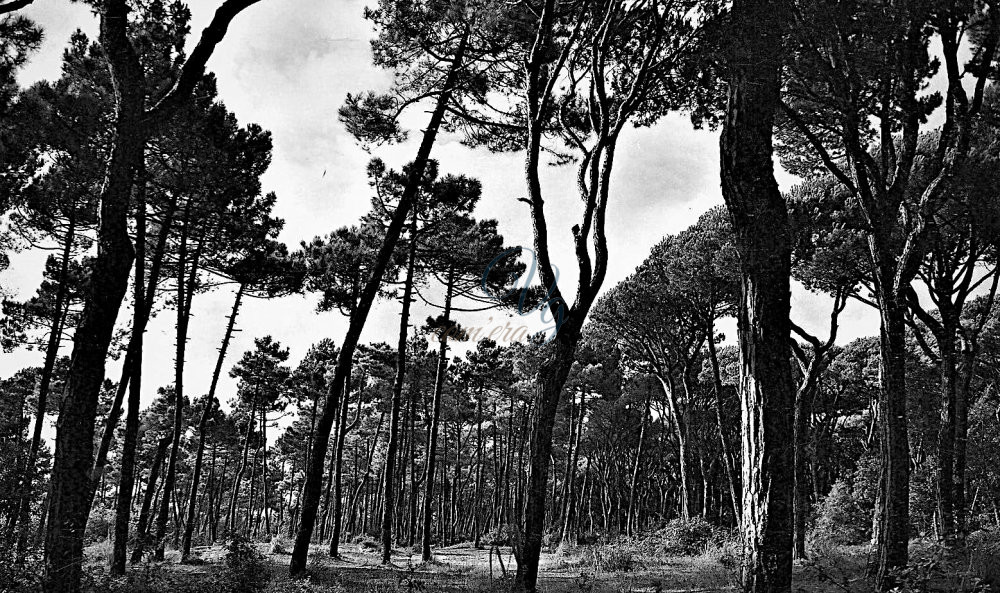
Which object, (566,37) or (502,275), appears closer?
(566,37)

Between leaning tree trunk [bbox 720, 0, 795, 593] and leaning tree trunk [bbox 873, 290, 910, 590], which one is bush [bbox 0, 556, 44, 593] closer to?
leaning tree trunk [bbox 720, 0, 795, 593]

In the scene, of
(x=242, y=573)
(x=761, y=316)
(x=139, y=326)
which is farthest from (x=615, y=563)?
(x=139, y=326)

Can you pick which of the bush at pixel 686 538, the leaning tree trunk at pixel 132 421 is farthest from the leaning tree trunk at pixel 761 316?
the bush at pixel 686 538

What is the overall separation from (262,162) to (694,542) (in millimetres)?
15746

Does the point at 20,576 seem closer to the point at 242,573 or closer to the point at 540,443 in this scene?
the point at 242,573

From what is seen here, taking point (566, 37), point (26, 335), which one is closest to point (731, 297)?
point (566, 37)

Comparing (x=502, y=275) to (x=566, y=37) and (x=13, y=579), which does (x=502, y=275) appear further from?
(x=13, y=579)

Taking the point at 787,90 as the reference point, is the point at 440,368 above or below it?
below

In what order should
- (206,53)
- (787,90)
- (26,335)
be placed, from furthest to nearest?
(26,335), (787,90), (206,53)

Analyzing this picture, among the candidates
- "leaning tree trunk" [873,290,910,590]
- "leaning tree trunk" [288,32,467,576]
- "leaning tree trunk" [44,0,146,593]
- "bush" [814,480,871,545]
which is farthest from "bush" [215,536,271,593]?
"bush" [814,480,871,545]

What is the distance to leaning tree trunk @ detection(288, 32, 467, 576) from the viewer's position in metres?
11.4

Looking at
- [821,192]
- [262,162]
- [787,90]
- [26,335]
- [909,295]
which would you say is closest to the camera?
[787,90]

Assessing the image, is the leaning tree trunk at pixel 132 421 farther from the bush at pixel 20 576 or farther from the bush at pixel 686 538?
the bush at pixel 686 538

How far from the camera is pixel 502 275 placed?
19.3 metres
